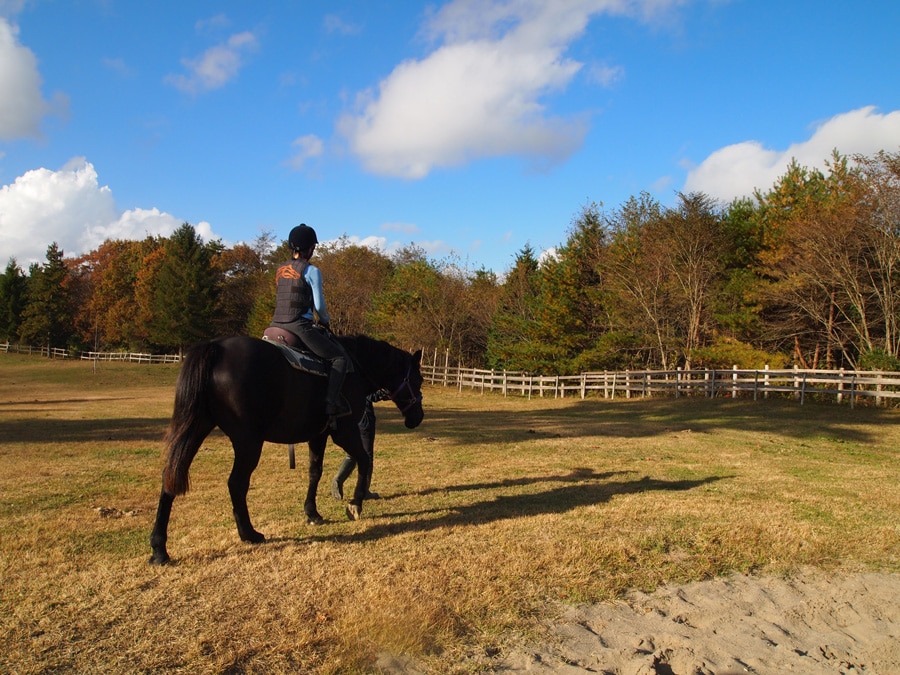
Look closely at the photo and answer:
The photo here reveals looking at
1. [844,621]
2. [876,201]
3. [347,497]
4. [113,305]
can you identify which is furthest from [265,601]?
[113,305]

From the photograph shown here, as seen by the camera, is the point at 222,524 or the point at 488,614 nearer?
the point at 488,614

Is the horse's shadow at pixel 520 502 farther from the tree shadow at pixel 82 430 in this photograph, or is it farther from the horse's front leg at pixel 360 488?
the tree shadow at pixel 82 430

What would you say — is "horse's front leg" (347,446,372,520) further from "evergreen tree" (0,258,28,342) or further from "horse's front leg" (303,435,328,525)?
"evergreen tree" (0,258,28,342)

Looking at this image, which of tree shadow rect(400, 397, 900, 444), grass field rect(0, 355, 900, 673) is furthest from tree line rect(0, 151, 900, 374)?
grass field rect(0, 355, 900, 673)

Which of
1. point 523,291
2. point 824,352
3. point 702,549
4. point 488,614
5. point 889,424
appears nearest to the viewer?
point 488,614

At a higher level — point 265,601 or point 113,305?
point 113,305

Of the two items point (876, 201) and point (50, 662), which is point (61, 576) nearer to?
point (50, 662)

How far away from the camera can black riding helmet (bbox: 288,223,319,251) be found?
6121 mm

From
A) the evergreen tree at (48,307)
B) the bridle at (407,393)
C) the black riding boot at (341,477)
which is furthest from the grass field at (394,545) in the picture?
the evergreen tree at (48,307)

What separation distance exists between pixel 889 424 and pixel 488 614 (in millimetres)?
19772

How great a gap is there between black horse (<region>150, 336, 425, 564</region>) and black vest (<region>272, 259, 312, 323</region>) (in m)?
0.42

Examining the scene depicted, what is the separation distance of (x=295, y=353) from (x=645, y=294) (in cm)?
3165

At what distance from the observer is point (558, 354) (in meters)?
37.3

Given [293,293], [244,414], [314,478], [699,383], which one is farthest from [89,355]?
[244,414]
